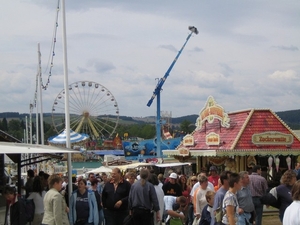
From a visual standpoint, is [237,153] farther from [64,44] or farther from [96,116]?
[96,116]

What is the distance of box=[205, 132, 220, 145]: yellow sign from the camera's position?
2974 cm

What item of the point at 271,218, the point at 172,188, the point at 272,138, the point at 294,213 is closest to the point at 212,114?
the point at 272,138

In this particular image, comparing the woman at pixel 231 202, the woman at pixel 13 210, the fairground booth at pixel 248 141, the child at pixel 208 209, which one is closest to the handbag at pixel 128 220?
the child at pixel 208 209

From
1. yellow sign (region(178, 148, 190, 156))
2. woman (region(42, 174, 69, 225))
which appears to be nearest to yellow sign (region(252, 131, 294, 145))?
yellow sign (region(178, 148, 190, 156))

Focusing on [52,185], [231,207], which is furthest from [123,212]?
[231,207]

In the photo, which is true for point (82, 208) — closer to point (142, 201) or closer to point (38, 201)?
point (142, 201)

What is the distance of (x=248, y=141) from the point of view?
28.9 m

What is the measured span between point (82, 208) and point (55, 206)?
139cm

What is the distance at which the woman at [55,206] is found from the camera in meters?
9.52

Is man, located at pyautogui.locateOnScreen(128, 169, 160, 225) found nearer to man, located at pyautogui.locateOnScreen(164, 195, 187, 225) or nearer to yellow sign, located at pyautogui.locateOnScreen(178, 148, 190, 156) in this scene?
man, located at pyautogui.locateOnScreen(164, 195, 187, 225)

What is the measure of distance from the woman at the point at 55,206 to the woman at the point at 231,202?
2.57m

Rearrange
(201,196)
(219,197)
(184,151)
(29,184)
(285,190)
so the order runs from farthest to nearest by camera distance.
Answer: (184,151)
(29,184)
(201,196)
(285,190)
(219,197)

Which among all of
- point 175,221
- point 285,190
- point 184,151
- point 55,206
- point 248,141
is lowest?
point 175,221

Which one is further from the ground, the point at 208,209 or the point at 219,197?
the point at 219,197
